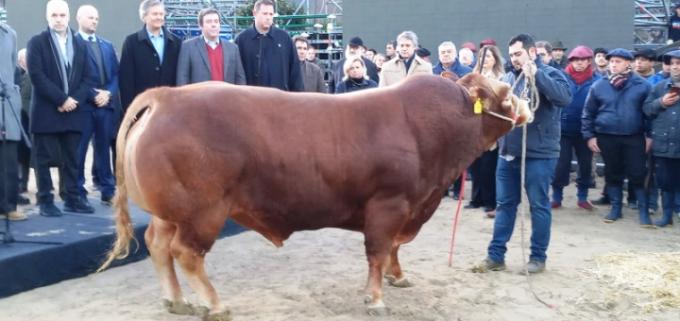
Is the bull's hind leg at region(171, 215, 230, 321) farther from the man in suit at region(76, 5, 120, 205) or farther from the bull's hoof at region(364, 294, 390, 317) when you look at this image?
the man in suit at region(76, 5, 120, 205)

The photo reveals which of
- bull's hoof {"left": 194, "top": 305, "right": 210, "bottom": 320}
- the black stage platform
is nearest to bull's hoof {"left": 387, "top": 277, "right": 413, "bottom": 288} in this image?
bull's hoof {"left": 194, "top": 305, "right": 210, "bottom": 320}

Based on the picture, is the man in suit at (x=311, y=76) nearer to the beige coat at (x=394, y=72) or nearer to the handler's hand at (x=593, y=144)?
the beige coat at (x=394, y=72)

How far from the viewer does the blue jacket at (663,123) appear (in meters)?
7.41

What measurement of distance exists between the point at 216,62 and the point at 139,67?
697mm

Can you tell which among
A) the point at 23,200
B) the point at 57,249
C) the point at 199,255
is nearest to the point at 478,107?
the point at 199,255

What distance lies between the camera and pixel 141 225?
6020mm

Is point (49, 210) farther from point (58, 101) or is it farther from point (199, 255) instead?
point (199, 255)

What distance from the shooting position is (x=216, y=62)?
6.60 metres

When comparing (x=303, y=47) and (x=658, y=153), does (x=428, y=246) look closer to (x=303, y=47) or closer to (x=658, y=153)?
(x=658, y=153)

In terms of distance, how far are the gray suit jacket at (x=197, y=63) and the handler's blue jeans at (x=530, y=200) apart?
2.64m

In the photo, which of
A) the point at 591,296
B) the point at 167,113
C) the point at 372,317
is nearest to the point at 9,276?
the point at 167,113

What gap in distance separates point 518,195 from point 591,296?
97cm

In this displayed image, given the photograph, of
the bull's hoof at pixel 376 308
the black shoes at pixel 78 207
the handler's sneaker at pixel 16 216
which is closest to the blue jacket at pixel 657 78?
the bull's hoof at pixel 376 308

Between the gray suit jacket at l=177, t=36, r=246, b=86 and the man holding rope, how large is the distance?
2.53 metres
